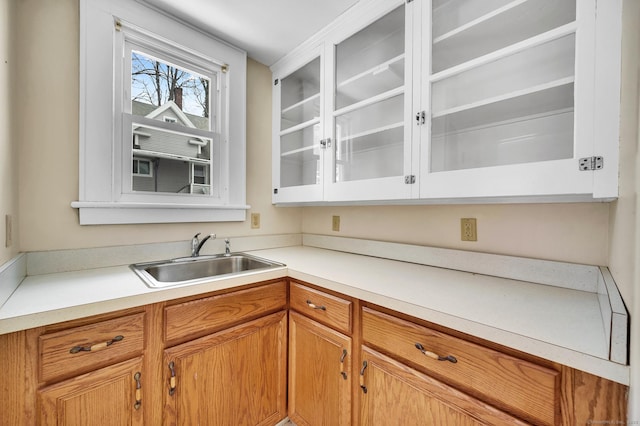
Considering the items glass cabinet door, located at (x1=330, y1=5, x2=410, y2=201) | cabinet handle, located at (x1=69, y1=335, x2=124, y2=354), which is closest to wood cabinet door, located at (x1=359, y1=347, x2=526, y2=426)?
glass cabinet door, located at (x1=330, y1=5, x2=410, y2=201)

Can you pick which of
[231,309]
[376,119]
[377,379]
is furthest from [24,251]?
[376,119]

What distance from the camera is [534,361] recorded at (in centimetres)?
71

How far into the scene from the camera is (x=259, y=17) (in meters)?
1.56

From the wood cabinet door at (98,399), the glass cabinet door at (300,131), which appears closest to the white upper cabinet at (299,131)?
the glass cabinet door at (300,131)

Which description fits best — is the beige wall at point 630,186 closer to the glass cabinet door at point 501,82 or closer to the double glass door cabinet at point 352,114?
the glass cabinet door at point 501,82

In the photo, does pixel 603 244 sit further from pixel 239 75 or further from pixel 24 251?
pixel 24 251

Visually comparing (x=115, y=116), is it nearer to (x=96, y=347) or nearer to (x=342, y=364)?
(x=96, y=347)

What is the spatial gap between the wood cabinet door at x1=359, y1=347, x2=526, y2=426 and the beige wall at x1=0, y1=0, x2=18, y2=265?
1.43m

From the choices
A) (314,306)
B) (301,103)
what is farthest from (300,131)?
(314,306)

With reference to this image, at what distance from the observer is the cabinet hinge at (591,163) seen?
821mm

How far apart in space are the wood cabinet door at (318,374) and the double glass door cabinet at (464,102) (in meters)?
0.71

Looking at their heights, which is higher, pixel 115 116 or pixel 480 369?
pixel 115 116

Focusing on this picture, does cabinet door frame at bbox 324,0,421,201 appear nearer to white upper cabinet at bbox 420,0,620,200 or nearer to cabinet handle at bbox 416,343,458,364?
white upper cabinet at bbox 420,0,620,200

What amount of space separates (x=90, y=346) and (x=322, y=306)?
2.81 feet
